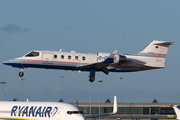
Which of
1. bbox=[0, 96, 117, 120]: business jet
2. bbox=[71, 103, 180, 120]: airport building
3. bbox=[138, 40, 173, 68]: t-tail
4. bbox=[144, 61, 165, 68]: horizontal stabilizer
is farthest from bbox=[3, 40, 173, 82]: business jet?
bbox=[71, 103, 180, 120]: airport building

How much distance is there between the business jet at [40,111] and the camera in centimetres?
5822

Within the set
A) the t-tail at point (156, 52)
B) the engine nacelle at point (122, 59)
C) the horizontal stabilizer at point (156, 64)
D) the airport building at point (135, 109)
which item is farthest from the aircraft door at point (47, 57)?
the airport building at point (135, 109)

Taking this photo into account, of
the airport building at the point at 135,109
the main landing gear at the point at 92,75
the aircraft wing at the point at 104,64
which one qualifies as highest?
the aircraft wing at the point at 104,64

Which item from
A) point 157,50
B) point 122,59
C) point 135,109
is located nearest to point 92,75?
point 122,59

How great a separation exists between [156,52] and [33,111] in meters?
24.3

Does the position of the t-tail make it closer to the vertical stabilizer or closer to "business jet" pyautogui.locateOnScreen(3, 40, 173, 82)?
the vertical stabilizer

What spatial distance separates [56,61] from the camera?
63.4m

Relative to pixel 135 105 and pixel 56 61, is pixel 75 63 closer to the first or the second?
pixel 56 61

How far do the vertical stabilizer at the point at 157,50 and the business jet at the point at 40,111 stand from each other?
57.2ft

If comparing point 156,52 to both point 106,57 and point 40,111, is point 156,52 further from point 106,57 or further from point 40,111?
point 40,111

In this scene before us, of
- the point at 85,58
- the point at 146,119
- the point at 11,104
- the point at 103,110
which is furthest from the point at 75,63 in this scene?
the point at 103,110

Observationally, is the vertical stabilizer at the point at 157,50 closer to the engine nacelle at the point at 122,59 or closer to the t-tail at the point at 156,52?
the t-tail at the point at 156,52

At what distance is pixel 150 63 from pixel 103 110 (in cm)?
7831

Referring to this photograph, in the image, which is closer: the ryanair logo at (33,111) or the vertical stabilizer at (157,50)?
the ryanair logo at (33,111)
